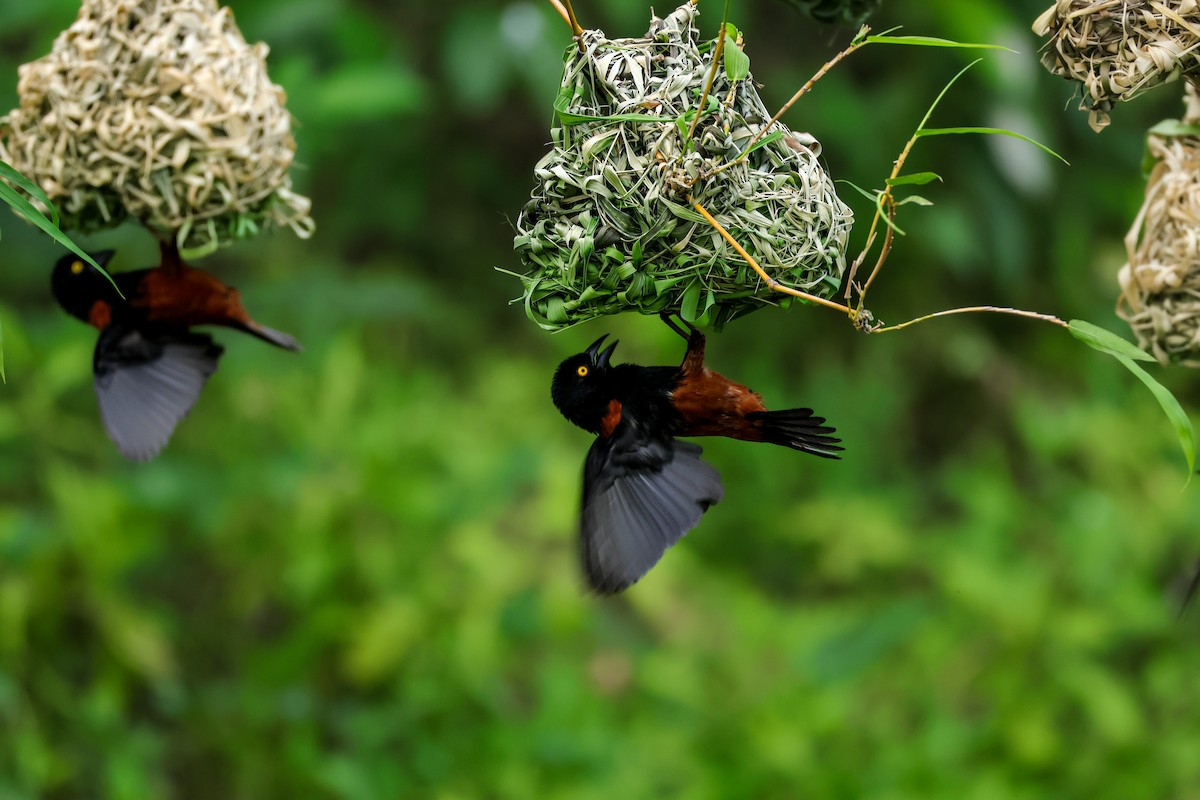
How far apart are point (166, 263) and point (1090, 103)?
133 cm

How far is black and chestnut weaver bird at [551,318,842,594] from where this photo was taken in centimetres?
150

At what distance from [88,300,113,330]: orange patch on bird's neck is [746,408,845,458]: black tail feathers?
0.94m

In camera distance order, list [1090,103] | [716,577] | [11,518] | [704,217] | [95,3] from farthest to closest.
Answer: [716,577], [11,518], [95,3], [1090,103], [704,217]

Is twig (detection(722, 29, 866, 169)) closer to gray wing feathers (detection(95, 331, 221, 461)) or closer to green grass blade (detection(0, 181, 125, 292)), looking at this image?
green grass blade (detection(0, 181, 125, 292))

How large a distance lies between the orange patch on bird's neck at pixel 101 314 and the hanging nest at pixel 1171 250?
1.50 metres

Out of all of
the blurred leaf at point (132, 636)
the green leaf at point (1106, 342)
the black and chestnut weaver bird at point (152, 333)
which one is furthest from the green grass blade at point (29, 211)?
the blurred leaf at point (132, 636)

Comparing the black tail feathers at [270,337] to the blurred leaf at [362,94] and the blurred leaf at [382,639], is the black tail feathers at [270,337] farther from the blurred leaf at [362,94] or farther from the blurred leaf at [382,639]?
the blurred leaf at [382,639]

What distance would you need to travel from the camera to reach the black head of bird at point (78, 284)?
184 cm

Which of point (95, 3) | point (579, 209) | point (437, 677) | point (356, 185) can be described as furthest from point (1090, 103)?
point (356, 185)

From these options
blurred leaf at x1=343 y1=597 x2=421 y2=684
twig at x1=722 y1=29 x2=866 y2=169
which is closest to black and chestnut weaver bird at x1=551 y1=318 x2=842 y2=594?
twig at x1=722 y1=29 x2=866 y2=169

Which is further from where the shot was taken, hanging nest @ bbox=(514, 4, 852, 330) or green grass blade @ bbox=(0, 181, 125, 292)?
hanging nest @ bbox=(514, 4, 852, 330)

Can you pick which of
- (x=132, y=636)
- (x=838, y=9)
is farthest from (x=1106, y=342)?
(x=132, y=636)

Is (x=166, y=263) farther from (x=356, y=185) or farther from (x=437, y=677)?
(x=356, y=185)

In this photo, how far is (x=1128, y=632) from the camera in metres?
3.88
